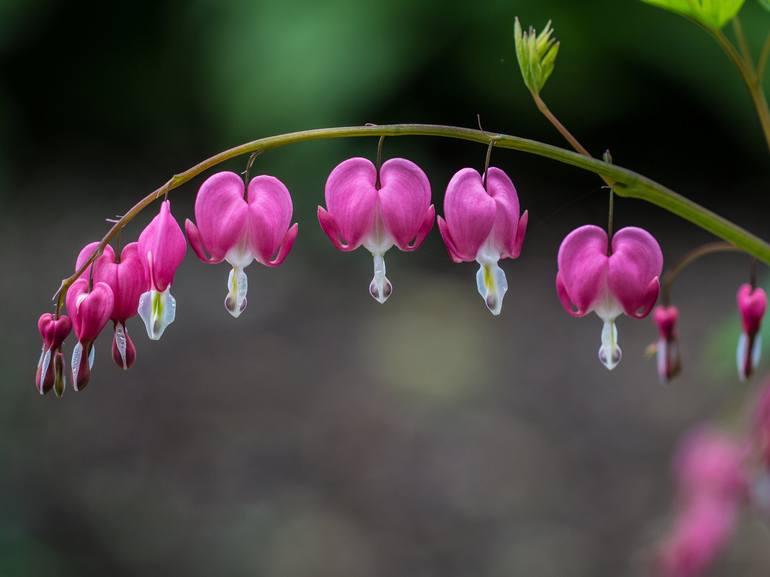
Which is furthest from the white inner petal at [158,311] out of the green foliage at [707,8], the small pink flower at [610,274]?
the green foliage at [707,8]

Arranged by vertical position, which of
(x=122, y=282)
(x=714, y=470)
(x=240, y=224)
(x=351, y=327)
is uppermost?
(x=351, y=327)

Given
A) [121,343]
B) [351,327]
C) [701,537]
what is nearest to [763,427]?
[701,537]

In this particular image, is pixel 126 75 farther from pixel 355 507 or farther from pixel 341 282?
pixel 355 507

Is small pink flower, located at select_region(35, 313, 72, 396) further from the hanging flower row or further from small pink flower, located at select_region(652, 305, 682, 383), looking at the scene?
small pink flower, located at select_region(652, 305, 682, 383)

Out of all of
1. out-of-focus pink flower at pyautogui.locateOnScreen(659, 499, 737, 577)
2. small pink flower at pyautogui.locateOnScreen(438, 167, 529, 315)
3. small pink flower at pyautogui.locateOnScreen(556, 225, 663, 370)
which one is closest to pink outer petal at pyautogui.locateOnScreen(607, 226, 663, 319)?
small pink flower at pyautogui.locateOnScreen(556, 225, 663, 370)

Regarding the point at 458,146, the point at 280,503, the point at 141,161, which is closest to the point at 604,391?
the point at 280,503

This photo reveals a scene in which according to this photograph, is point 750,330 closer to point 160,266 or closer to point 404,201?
point 404,201
